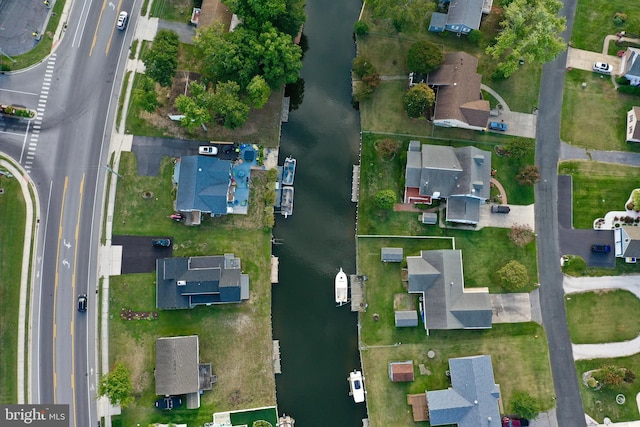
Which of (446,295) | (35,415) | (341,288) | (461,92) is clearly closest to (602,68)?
(461,92)

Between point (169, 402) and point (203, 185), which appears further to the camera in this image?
point (203, 185)

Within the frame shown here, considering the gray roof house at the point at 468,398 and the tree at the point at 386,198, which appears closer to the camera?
the gray roof house at the point at 468,398

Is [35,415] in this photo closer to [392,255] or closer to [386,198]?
[392,255]

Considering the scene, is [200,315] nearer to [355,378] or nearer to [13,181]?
[355,378]

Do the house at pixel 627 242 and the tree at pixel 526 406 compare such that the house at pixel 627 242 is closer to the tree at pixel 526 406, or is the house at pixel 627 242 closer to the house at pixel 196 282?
the tree at pixel 526 406

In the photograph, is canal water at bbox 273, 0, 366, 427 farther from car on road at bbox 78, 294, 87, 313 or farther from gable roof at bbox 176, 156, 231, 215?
car on road at bbox 78, 294, 87, 313

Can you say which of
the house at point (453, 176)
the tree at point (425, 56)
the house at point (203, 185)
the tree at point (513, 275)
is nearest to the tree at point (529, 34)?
the tree at point (425, 56)

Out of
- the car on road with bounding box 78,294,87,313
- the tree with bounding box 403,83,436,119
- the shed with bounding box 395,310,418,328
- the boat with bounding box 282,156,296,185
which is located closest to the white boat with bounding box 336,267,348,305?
the shed with bounding box 395,310,418,328

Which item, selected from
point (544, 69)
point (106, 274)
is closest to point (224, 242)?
point (106, 274)
